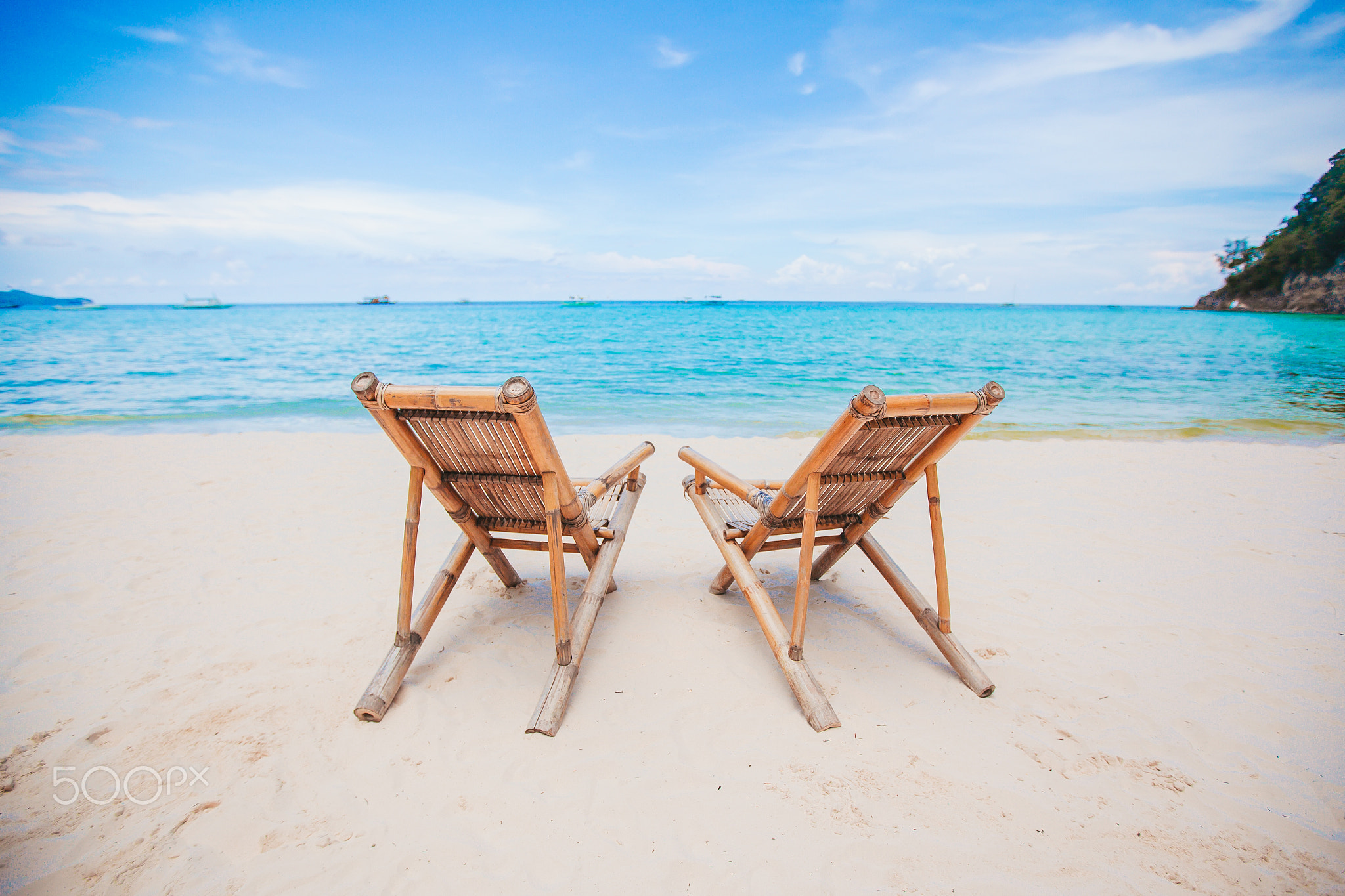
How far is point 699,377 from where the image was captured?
15.6 m

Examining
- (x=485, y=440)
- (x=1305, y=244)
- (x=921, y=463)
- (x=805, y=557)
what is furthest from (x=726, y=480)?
(x=1305, y=244)

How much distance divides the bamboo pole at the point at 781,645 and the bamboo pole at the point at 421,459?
1220 millimetres

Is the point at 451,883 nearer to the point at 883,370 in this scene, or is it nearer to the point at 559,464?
the point at 559,464

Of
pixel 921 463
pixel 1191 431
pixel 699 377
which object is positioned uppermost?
pixel 921 463

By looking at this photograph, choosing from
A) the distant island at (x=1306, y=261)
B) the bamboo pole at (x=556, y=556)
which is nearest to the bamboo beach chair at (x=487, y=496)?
the bamboo pole at (x=556, y=556)

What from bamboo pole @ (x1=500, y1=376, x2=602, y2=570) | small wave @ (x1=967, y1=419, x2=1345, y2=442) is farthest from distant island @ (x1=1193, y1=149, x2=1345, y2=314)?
bamboo pole @ (x1=500, y1=376, x2=602, y2=570)

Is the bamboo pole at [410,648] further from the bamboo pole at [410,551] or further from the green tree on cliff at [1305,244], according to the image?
the green tree on cliff at [1305,244]

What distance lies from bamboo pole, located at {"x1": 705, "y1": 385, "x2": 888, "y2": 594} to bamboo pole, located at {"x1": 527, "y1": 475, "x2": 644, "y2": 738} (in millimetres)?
631

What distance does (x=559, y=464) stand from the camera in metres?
2.55

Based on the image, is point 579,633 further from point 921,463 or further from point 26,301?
point 26,301

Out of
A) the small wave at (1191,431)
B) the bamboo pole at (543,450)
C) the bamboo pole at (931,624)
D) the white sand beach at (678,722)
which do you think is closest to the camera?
the white sand beach at (678,722)

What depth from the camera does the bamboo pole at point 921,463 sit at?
2471 millimetres

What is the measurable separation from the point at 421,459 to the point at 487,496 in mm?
391

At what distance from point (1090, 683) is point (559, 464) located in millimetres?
2667
